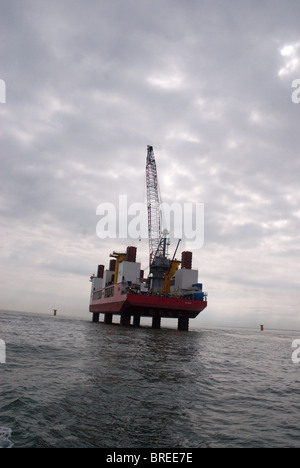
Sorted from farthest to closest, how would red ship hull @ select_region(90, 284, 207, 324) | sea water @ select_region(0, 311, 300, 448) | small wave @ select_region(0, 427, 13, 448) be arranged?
red ship hull @ select_region(90, 284, 207, 324), sea water @ select_region(0, 311, 300, 448), small wave @ select_region(0, 427, 13, 448)

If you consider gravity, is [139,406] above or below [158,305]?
below

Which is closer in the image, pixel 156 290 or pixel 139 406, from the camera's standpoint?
pixel 139 406

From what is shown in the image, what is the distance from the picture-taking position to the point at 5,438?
24.1ft

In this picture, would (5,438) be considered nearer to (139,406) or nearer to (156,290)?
(139,406)

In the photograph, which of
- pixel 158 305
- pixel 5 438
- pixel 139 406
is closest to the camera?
pixel 5 438

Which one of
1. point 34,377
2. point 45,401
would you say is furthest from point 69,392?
point 34,377

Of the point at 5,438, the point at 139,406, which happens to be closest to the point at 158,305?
the point at 139,406

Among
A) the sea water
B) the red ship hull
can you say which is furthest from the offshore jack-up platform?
the sea water

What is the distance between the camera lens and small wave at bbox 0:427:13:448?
23.0ft

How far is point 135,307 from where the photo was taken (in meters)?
56.2

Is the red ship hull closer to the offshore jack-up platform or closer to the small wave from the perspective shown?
the offshore jack-up platform

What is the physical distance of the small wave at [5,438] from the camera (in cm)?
→ 702

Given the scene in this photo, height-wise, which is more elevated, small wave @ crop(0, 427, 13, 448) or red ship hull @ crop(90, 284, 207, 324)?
red ship hull @ crop(90, 284, 207, 324)
